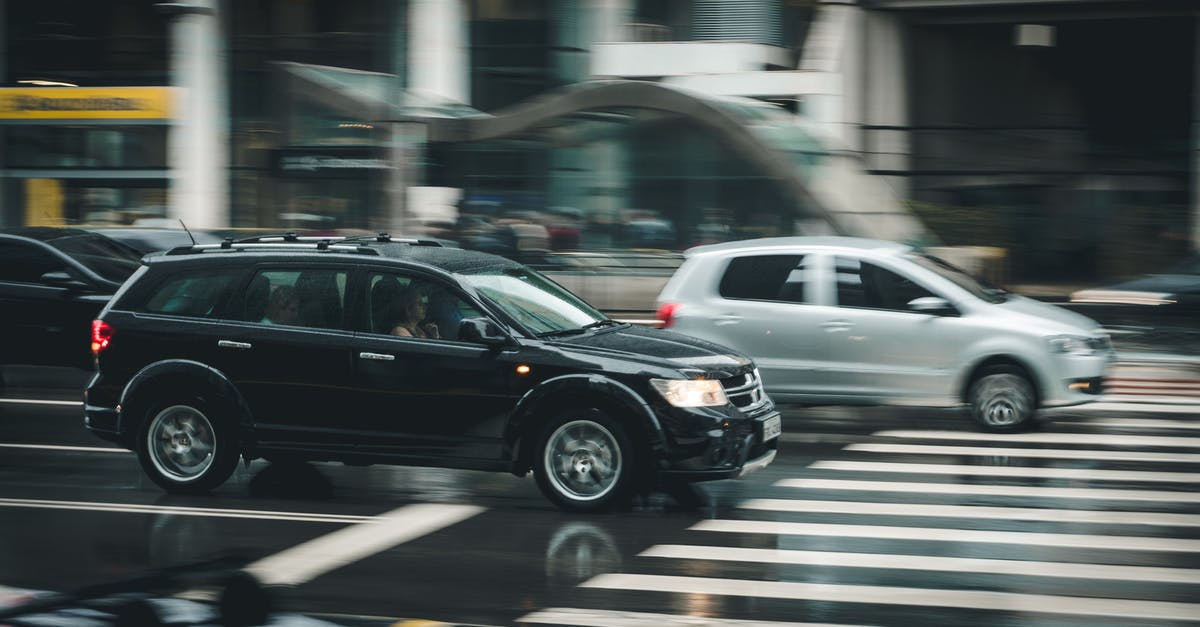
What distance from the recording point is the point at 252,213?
3116 centimetres

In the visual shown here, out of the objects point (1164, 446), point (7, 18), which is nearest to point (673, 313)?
point (1164, 446)

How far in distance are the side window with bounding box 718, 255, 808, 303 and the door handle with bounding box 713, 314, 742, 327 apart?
0.63ft

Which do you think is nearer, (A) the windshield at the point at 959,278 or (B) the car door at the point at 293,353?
(B) the car door at the point at 293,353

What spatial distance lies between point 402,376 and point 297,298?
2.97 feet

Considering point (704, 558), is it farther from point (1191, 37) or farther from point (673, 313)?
point (1191, 37)

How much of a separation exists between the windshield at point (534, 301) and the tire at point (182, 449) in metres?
1.90

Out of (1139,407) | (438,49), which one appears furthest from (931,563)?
(438,49)

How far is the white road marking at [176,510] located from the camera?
342 inches

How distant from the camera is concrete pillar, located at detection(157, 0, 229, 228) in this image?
33281 mm

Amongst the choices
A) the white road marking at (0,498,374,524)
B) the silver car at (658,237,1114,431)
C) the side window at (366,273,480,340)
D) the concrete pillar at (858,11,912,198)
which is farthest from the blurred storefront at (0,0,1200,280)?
the white road marking at (0,498,374,524)

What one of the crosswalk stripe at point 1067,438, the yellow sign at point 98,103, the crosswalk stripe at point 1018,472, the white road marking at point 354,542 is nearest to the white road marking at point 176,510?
the white road marking at point 354,542

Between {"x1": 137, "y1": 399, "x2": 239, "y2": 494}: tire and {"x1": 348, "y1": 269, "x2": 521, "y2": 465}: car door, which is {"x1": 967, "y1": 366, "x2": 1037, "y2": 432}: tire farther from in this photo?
{"x1": 137, "y1": 399, "x2": 239, "y2": 494}: tire

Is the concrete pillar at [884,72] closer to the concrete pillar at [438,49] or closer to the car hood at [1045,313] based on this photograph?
the concrete pillar at [438,49]

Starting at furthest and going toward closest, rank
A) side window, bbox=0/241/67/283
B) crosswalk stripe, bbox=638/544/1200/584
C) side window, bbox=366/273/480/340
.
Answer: side window, bbox=0/241/67/283
side window, bbox=366/273/480/340
crosswalk stripe, bbox=638/544/1200/584
